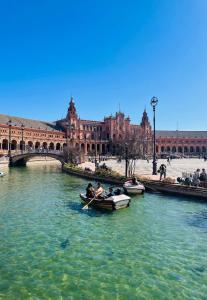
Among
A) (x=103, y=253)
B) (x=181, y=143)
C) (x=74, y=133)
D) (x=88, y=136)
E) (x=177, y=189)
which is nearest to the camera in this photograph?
(x=103, y=253)

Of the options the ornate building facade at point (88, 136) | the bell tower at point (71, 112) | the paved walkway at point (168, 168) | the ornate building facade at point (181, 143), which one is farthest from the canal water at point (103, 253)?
the ornate building facade at point (181, 143)

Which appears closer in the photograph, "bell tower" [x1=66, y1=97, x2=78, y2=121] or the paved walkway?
the paved walkway

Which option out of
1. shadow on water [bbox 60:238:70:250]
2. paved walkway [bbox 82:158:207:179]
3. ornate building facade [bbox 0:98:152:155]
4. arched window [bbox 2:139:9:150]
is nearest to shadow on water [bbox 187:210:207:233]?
shadow on water [bbox 60:238:70:250]

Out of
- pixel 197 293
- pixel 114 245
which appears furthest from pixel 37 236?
pixel 197 293

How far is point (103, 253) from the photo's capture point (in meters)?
15.4

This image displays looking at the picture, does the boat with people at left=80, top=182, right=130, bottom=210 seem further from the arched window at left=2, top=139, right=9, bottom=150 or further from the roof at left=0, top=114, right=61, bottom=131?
the roof at left=0, top=114, right=61, bottom=131

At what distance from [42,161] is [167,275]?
9244 cm

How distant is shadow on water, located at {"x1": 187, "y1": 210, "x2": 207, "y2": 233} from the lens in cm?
2014

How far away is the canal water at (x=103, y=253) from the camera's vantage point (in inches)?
468

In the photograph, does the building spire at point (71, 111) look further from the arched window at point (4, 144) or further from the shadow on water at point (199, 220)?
the shadow on water at point (199, 220)

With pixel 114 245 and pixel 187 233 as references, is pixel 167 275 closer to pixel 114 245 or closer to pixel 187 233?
pixel 114 245

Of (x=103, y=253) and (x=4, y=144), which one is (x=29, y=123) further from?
(x=103, y=253)

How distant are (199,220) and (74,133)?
133 meters

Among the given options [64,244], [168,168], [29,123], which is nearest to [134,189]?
[64,244]
